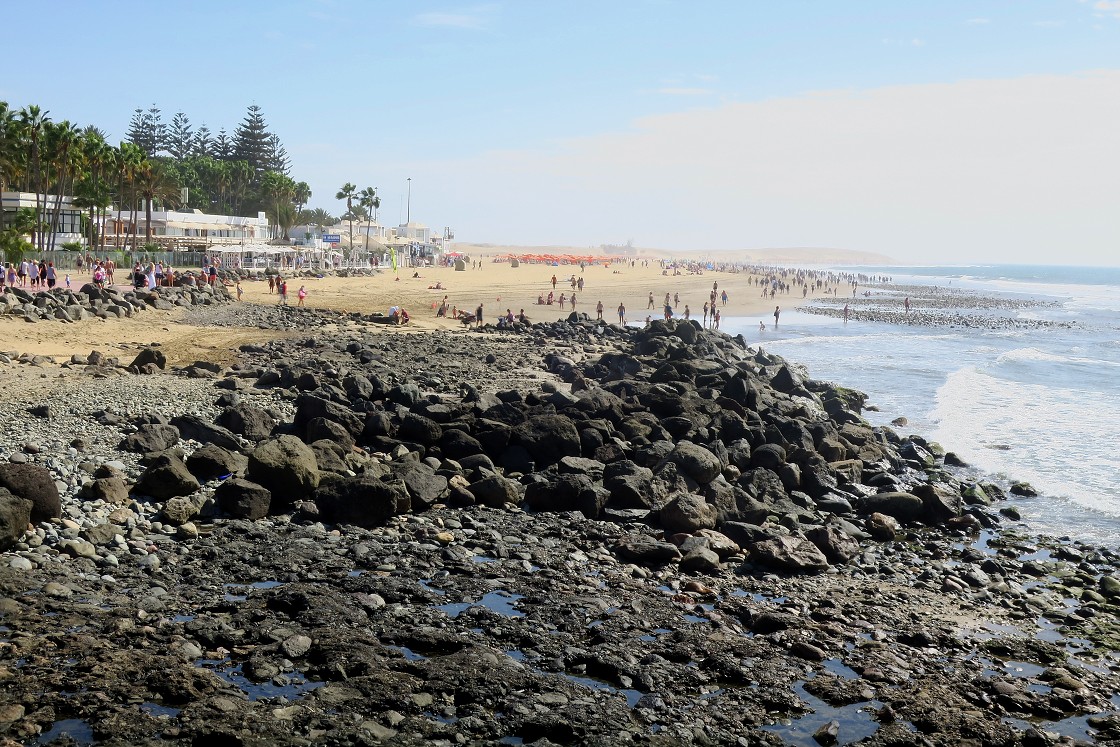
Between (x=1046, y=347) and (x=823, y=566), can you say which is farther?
(x=1046, y=347)

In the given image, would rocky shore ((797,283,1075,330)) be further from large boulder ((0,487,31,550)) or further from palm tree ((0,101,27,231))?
large boulder ((0,487,31,550))

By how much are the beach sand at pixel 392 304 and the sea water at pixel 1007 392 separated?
34.0 feet

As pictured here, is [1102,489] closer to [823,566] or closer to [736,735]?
[823,566]

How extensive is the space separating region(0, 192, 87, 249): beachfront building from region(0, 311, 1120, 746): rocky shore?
Result: 47.3 meters

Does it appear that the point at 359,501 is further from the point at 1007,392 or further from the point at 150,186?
the point at 150,186

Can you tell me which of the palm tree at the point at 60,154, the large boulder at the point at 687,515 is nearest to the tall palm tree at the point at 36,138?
the palm tree at the point at 60,154

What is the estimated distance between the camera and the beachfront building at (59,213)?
62.2 metres

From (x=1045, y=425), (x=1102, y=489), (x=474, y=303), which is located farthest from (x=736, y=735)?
(x=474, y=303)

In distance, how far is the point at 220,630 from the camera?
961 centimetres

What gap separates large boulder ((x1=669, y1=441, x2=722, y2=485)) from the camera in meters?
16.5

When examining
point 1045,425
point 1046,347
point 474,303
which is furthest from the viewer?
point 474,303

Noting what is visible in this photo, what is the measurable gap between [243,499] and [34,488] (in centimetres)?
259

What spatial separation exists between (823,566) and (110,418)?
1229 cm

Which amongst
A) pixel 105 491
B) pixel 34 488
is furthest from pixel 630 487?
pixel 34 488
